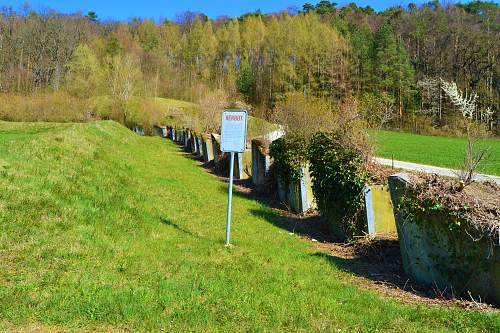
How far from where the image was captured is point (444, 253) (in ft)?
22.2

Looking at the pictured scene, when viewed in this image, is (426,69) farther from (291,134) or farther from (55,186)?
(55,186)

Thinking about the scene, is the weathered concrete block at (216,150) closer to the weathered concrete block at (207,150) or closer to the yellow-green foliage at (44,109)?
the weathered concrete block at (207,150)

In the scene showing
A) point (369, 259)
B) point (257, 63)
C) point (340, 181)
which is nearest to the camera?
point (369, 259)

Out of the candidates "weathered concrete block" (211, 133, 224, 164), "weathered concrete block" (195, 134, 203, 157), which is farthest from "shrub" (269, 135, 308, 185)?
"weathered concrete block" (195, 134, 203, 157)

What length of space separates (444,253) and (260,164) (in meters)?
11.7

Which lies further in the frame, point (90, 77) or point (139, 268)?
point (90, 77)

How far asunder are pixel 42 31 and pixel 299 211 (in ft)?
262

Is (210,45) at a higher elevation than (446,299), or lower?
higher

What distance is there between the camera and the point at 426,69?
82.5m

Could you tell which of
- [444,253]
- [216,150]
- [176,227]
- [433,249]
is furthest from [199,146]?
[444,253]

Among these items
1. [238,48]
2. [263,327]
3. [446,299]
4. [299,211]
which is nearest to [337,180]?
[299,211]

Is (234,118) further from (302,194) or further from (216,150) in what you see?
(216,150)

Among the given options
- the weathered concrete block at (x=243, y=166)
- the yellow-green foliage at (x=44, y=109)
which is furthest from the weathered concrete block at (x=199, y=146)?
the yellow-green foliage at (x=44, y=109)

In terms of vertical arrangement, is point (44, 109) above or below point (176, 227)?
above
